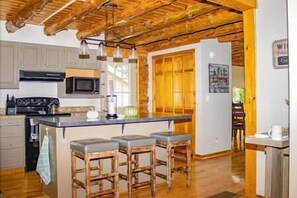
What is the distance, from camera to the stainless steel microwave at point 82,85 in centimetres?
533

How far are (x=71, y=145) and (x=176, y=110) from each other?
3.51m

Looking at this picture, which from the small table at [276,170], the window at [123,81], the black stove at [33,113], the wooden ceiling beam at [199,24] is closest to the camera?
the small table at [276,170]

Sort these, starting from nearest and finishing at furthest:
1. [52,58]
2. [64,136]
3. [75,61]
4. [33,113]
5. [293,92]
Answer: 1. [293,92]
2. [64,136]
3. [33,113]
4. [52,58]
5. [75,61]

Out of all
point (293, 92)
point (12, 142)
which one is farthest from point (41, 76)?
point (293, 92)

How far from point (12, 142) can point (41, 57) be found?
1610 millimetres

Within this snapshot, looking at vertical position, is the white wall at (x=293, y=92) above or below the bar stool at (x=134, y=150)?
above

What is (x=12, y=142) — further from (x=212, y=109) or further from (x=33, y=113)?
(x=212, y=109)

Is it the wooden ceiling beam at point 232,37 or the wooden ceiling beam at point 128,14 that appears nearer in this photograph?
the wooden ceiling beam at point 128,14

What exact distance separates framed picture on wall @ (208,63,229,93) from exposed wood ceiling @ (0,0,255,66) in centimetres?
62

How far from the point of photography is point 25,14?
395 cm

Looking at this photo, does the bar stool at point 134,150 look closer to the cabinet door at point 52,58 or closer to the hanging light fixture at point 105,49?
the hanging light fixture at point 105,49

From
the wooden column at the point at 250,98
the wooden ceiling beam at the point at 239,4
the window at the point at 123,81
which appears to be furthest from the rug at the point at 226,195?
the window at the point at 123,81

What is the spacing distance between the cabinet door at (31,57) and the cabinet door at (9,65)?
0.11 meters

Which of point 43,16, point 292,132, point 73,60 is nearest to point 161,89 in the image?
point 73,60
